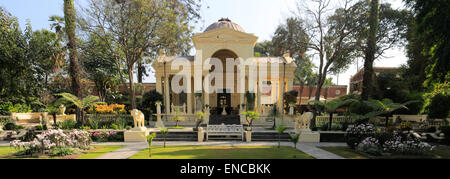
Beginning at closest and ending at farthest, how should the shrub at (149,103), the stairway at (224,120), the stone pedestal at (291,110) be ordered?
the stairway at (224,120) < the stone pedestal at (291,110) < the shrub at (149,103)

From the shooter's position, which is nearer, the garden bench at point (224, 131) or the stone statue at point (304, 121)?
the stone statue at point (304, 121)

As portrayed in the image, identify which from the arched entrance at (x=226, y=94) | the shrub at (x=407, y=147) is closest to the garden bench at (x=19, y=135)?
the arched entrance at (x=226, y=94)

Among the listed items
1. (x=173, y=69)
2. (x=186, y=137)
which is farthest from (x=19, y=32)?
(x=186, y=137)

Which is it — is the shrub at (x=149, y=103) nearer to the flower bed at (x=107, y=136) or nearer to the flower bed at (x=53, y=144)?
the flower bed at (x=107, y=136)

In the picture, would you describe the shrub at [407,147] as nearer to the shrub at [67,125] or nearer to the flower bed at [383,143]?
the flower bed at [383,143]

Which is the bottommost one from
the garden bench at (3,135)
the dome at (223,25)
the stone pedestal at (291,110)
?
the garden bench at (3,135)

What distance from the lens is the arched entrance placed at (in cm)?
2371

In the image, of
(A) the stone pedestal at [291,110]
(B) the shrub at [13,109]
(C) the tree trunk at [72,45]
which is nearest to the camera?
(C) the tree trunk at [72,45]

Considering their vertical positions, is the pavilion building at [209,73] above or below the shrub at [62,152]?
above

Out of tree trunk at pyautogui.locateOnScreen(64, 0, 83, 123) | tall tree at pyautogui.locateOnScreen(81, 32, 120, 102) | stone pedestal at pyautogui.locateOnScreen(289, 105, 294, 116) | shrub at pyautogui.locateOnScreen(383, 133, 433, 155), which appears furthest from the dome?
shrub at pyautogui.locateOnScreen(383, 133, 433, 155)

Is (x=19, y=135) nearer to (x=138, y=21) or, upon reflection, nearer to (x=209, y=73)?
(x=138, y=21)

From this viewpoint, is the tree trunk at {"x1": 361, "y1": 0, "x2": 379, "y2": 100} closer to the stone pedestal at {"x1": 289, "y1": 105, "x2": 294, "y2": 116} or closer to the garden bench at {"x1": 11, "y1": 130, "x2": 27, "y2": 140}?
the stone pedestal at {"x1": 289, "y1": 105, "x2": 294, "y2": 116}

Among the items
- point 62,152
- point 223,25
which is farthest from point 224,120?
point 62,152

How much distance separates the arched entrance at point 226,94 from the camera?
23706 millimetres
